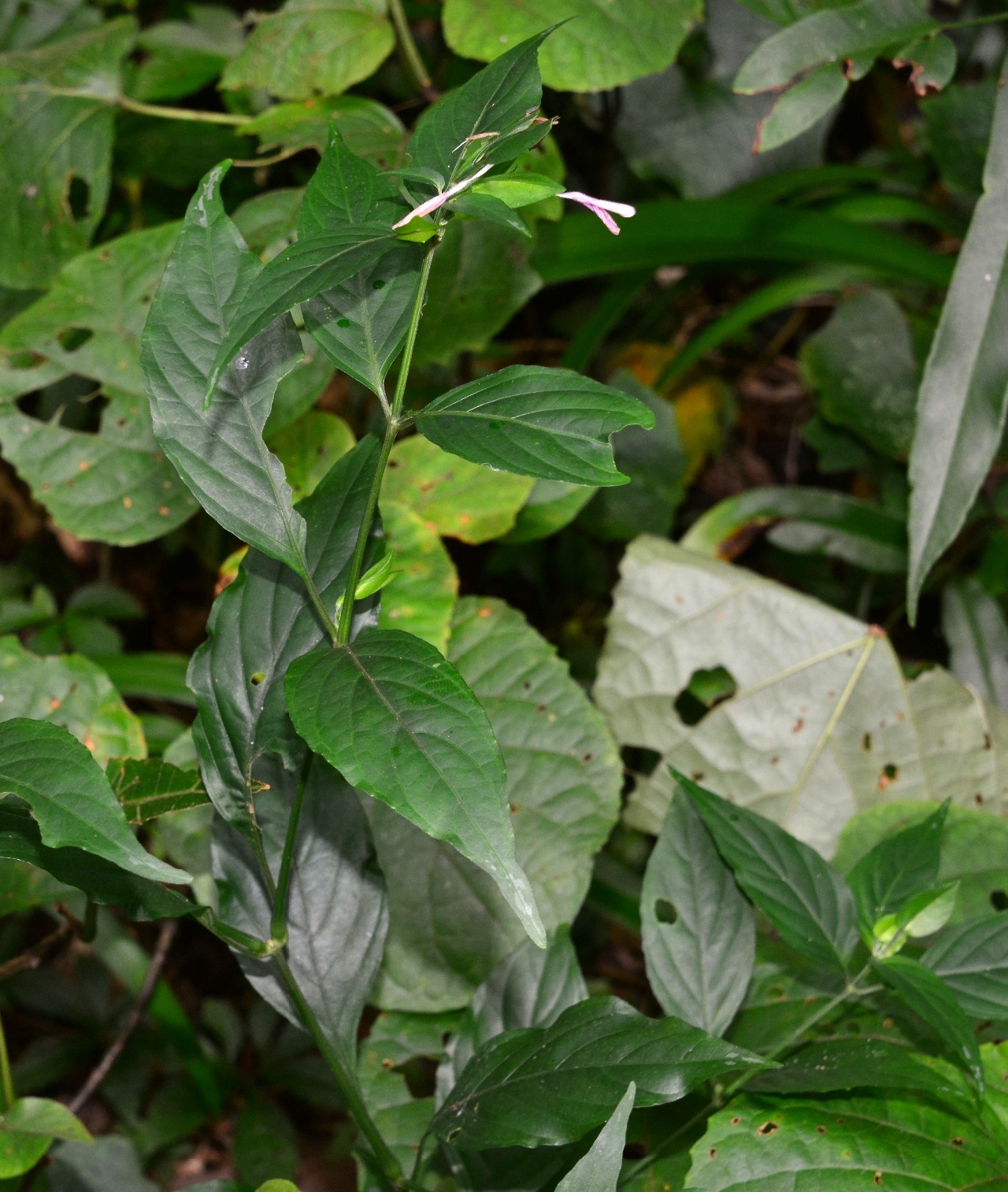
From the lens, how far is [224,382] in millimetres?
767

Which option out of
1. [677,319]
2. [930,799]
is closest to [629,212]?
[930,799]

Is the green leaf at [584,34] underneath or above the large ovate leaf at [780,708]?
above

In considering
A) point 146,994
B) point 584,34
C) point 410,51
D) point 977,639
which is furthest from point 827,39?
point 146,994

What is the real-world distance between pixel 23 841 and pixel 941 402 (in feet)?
3.46

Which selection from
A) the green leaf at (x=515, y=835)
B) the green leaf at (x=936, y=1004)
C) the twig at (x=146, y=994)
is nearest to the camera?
the green leaf at (x=936, y=1004)

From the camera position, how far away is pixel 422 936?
1143 mm

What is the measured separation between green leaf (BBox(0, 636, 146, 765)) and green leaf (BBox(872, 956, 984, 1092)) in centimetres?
83

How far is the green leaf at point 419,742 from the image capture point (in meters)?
0.61

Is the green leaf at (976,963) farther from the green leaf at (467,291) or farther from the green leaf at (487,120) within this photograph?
the green leaf at (467,291)

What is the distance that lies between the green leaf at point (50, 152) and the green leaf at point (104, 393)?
0.18m

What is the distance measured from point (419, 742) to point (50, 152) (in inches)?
47.6

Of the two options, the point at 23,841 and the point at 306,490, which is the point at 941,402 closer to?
the point at 306,490

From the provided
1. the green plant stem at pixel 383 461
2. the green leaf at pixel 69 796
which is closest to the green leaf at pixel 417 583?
the green plant stem at pixel 383 461

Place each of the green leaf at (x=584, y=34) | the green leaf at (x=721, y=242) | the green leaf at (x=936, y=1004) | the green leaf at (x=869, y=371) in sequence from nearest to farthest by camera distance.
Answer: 1. the green leaf at (x=936, y=1004)
2. the green leaf at (x=584, y=34)
3. the green leaf at (x=721, y=242)
4. the green leaf at (x=869, y=371)
